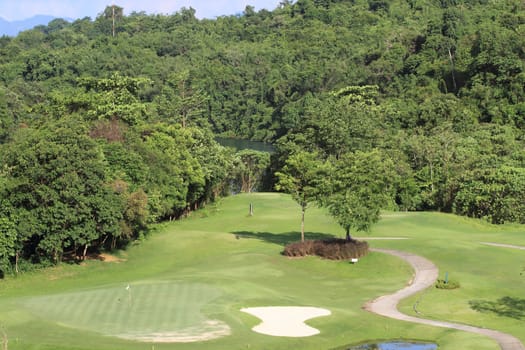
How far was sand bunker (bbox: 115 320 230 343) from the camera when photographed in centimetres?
3064

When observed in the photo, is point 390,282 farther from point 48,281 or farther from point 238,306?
point 48,281

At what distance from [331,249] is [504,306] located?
17.2 metres

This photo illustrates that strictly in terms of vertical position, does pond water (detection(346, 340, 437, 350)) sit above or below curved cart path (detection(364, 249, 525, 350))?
below

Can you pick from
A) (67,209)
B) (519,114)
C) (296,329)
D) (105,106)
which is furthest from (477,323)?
(519,114)

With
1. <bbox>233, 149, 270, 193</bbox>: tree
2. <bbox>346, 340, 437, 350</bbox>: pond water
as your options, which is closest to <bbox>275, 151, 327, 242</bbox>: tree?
<bbox>346, 340, 437, 350</bbox>: pond water

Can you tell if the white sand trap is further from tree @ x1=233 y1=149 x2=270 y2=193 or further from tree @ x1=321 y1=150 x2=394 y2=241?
tree @ x1=233 y1=149 x2=270 y2=193

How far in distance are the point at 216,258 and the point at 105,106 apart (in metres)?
30.8

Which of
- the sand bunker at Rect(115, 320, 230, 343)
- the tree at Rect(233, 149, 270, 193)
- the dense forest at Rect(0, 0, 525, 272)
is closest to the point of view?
the sand bunker at Rect(115, 320, 230, 343)

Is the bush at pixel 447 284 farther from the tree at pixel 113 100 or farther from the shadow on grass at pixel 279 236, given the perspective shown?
the tree at pixel 113 100

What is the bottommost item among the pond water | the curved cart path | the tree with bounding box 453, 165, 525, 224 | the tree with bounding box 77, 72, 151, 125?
the pond water

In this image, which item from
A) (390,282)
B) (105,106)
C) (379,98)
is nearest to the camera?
(390,282)

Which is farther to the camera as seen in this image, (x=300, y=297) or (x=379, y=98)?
(x=379, y=98)

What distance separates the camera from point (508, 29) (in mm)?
153000

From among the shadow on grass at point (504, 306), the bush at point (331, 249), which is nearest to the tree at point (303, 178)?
the bush at point (331, 249)
